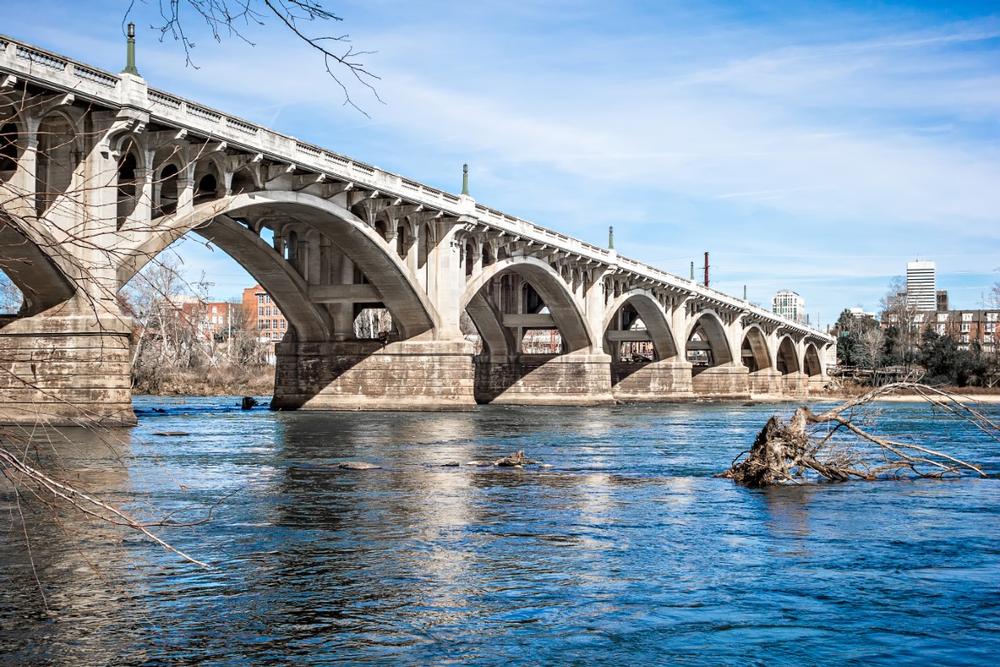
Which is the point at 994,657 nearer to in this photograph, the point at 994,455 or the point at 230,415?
the point at 994,455

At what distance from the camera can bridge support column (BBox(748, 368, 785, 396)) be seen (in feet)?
425

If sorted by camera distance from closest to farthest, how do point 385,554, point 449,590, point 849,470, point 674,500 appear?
point 449,590 → point 385,554 → point 674,500 → point 849,470

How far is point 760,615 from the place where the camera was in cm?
1059

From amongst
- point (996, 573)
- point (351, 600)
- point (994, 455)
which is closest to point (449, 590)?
point (351, 600)

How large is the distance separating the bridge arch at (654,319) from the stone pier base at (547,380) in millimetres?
9266

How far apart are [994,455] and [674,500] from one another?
1524cm

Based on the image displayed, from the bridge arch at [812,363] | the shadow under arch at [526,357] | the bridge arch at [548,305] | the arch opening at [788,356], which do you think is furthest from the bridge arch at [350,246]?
the bridge arch at [812,363]

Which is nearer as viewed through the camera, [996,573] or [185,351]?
[185,351]

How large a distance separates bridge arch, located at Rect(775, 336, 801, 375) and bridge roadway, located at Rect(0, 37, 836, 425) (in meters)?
35.9

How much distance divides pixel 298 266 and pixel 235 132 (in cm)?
1676

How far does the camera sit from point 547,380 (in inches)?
3150

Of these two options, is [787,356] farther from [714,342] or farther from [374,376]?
[374,376]

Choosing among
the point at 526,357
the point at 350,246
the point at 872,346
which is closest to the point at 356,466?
the point at 350,246

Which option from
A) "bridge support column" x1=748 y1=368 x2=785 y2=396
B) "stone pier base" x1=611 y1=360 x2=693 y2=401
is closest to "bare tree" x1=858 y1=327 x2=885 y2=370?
"bridge support column" x1=748 y1=368 x2=785 y2=396
